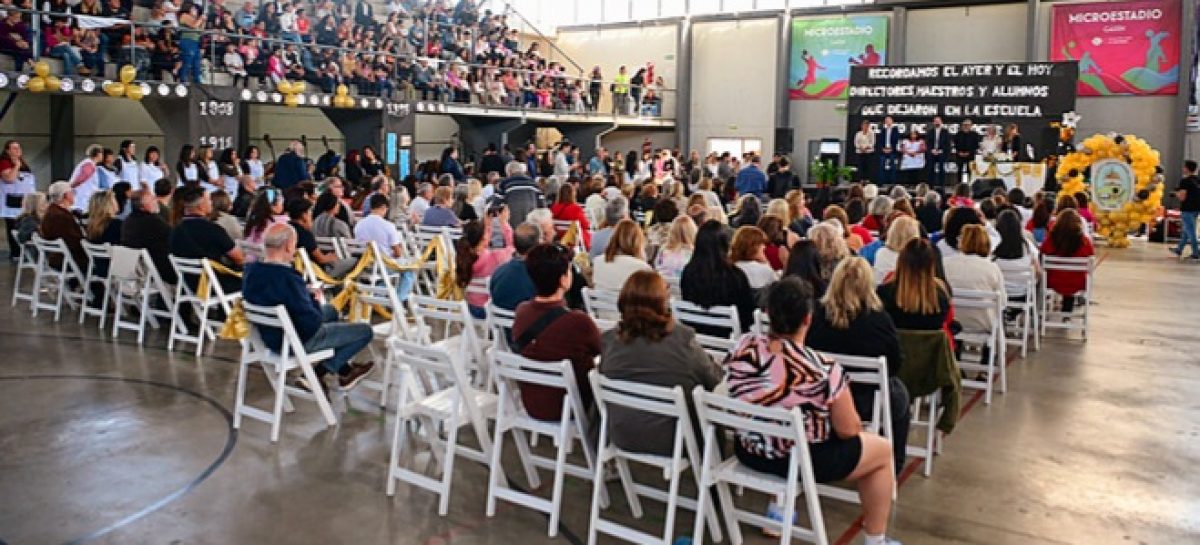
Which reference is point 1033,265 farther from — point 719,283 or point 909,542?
point 909,542

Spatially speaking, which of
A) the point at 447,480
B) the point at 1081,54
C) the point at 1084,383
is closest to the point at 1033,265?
the point at 1084,383

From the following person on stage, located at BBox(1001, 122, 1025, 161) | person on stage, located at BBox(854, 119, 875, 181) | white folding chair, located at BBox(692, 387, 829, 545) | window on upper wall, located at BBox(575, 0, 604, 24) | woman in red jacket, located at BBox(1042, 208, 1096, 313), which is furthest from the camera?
window on upper wall, located at BBox(575, 0, 604, 24)

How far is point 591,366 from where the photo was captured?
4.25 metres

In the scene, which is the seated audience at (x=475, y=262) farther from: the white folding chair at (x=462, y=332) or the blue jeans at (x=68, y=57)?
the blue jeans at (x=68, y=57)

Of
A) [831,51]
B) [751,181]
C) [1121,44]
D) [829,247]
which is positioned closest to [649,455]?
[829,247]

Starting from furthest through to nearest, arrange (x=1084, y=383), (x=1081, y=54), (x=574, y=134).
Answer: (x=574, y=134)
(x=1081, y=54)
(x=1084, y=383)

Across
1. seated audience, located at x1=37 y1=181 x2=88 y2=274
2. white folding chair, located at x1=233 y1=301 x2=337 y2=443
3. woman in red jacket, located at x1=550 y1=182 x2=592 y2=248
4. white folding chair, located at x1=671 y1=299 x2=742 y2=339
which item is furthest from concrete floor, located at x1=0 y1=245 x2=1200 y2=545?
woman in red jacket, located at x1=550 y1=182 x2=592 y2=248

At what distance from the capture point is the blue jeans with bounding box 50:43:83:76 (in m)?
12.6

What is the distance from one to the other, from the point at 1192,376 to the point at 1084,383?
0.88m

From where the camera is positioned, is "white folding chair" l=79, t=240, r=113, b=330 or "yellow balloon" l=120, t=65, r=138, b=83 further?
"yellow balloon" l=120, t=65, r=138, b=83

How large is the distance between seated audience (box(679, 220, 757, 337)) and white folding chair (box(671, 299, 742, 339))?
47 millimetres

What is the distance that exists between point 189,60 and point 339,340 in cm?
970

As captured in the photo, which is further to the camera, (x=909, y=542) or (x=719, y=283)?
(x=719, y=283)

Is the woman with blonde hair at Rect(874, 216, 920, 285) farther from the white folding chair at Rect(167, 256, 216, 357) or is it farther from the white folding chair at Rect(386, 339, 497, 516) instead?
the white folding chair at Rect(167, 256, 216, 357)
